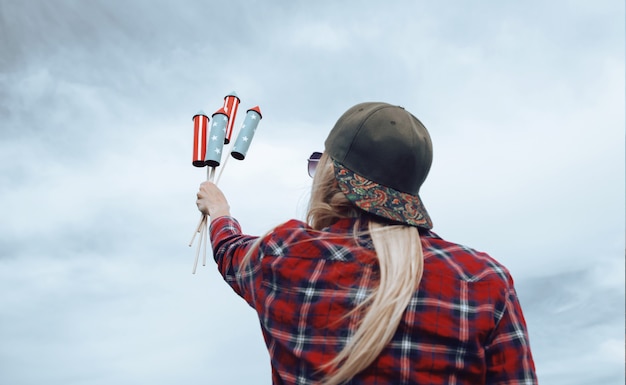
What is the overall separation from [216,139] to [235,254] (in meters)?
1.69

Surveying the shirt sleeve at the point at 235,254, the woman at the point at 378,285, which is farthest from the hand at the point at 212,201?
the woman at the point at 378,285

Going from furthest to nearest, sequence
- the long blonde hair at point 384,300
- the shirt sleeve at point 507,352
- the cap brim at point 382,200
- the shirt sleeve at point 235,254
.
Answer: the shirt sleeve at point 235,254
the cap brim at point 382,200
the shirt sleeve at point 507,352
the long blonde hair at point 384,300

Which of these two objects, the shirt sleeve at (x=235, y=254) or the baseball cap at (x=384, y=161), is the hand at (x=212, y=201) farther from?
the baseball cap at (x=384, y=161)

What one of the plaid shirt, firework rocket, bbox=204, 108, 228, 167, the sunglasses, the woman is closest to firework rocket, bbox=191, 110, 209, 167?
firework rocket, bbox=204, 108, 228, 167

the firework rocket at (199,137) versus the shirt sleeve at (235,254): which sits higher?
the firework rocket at (199,137)

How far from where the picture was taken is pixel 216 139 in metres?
4.64

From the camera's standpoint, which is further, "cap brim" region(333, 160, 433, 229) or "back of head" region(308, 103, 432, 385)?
"cap brim" region(333, 160, 433, 229)

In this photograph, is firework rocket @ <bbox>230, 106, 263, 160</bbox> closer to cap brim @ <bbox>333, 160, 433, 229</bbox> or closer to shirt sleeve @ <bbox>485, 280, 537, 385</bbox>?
cap brim @ <bbox>333, 160, 433, 229</bbox>

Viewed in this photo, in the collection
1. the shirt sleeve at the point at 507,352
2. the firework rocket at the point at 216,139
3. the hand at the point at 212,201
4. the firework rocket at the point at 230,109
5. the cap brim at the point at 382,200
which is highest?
the firework rocket at the point at 230,109

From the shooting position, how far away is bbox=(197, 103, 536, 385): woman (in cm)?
238

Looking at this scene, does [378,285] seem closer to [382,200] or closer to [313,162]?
[382,200]

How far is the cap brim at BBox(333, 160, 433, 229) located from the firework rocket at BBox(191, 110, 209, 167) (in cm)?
200

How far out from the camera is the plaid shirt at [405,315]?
7.85 feet

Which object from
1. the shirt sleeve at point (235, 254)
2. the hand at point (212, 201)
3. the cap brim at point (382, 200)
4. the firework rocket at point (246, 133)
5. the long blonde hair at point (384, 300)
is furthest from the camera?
the firework rocket at point (246, 133)
